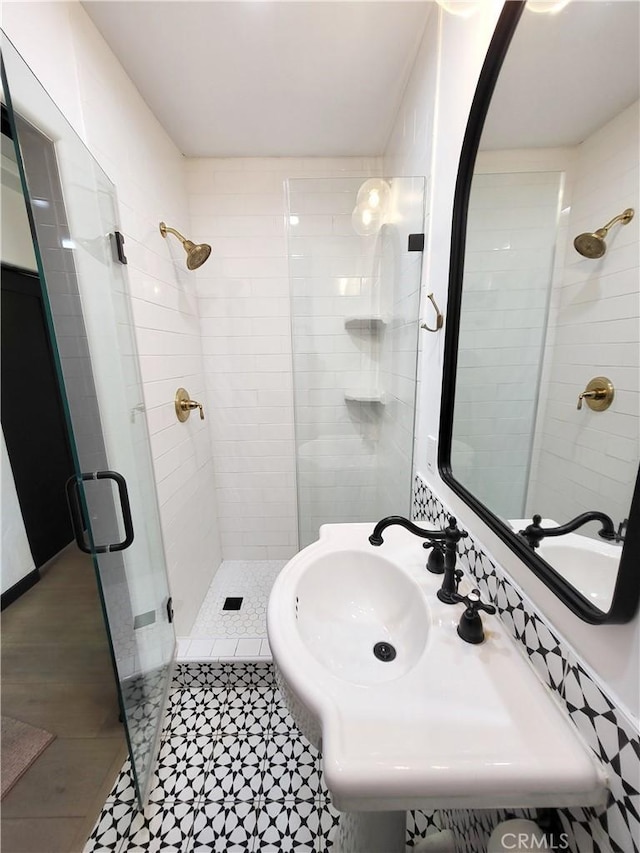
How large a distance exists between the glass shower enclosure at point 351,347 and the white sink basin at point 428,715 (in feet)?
2.32

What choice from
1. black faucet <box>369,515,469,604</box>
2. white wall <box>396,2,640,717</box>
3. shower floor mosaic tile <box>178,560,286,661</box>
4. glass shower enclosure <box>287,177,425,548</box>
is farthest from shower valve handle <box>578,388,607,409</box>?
shower floor mosaic tile <box>178,560,286,661</box>

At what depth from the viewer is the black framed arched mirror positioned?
0.44 meters

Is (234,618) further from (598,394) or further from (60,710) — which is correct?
(598,394)

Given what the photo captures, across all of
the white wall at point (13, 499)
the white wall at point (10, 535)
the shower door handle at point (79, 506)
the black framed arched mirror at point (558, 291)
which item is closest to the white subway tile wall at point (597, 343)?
the black framed arched mirror at point (558, 291)

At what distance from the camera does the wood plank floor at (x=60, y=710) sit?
1.03m

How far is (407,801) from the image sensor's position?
45 cm

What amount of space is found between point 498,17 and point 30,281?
2.79 meters

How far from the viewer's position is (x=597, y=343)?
49 cm

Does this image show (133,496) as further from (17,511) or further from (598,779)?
(17,511)

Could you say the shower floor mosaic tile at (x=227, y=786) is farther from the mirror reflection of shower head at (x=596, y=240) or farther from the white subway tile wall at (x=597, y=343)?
the mirror reflection of shower head at (x=596, y=240)

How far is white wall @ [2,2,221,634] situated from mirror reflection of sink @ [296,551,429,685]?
37.8 inches

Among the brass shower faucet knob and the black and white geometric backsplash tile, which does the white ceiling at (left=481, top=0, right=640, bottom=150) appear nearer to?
the black and white geometric backsplash tile

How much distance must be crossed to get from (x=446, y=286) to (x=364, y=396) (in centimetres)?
A: 96

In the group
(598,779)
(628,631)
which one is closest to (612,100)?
(628,631)
